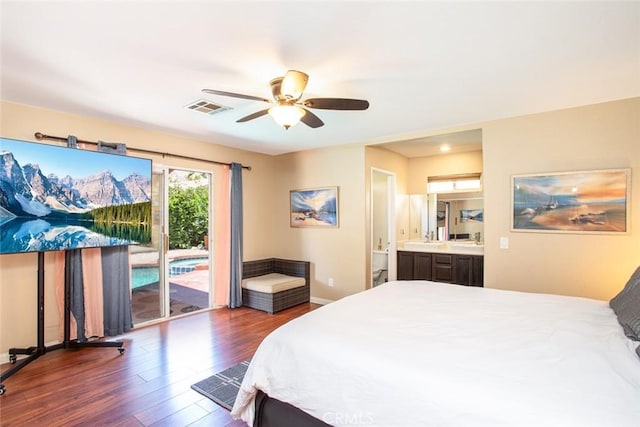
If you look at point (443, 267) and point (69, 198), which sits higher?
point (69, 198)

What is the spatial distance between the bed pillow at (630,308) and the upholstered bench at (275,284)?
3.60 metres

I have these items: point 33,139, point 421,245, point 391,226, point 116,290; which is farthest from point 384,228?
point 33,139

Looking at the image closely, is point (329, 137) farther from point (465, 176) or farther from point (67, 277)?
point (67, 277)

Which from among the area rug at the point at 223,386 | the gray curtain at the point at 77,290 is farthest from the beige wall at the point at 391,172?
the gray curtain at the point at 77,290

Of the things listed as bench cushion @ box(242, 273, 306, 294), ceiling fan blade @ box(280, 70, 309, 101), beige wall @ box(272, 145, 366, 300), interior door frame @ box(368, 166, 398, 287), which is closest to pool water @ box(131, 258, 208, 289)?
bench cushion @ box(242, 273, 306, 294)

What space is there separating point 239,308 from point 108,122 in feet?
9.92

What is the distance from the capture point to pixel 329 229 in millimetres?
4887

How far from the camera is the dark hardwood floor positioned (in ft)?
7.01

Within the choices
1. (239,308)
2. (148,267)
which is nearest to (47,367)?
(148,267)

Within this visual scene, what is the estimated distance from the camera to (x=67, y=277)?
312cm

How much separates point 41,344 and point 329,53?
3.69 m

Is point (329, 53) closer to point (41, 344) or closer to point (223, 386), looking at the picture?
point (223, 386)

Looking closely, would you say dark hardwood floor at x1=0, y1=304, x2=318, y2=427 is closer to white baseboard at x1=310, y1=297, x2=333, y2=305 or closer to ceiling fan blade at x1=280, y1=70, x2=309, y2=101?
white baseboard at x1=310, y1=297, x2=333, y2=305

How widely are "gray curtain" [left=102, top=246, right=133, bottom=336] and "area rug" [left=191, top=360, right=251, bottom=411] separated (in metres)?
1.68
